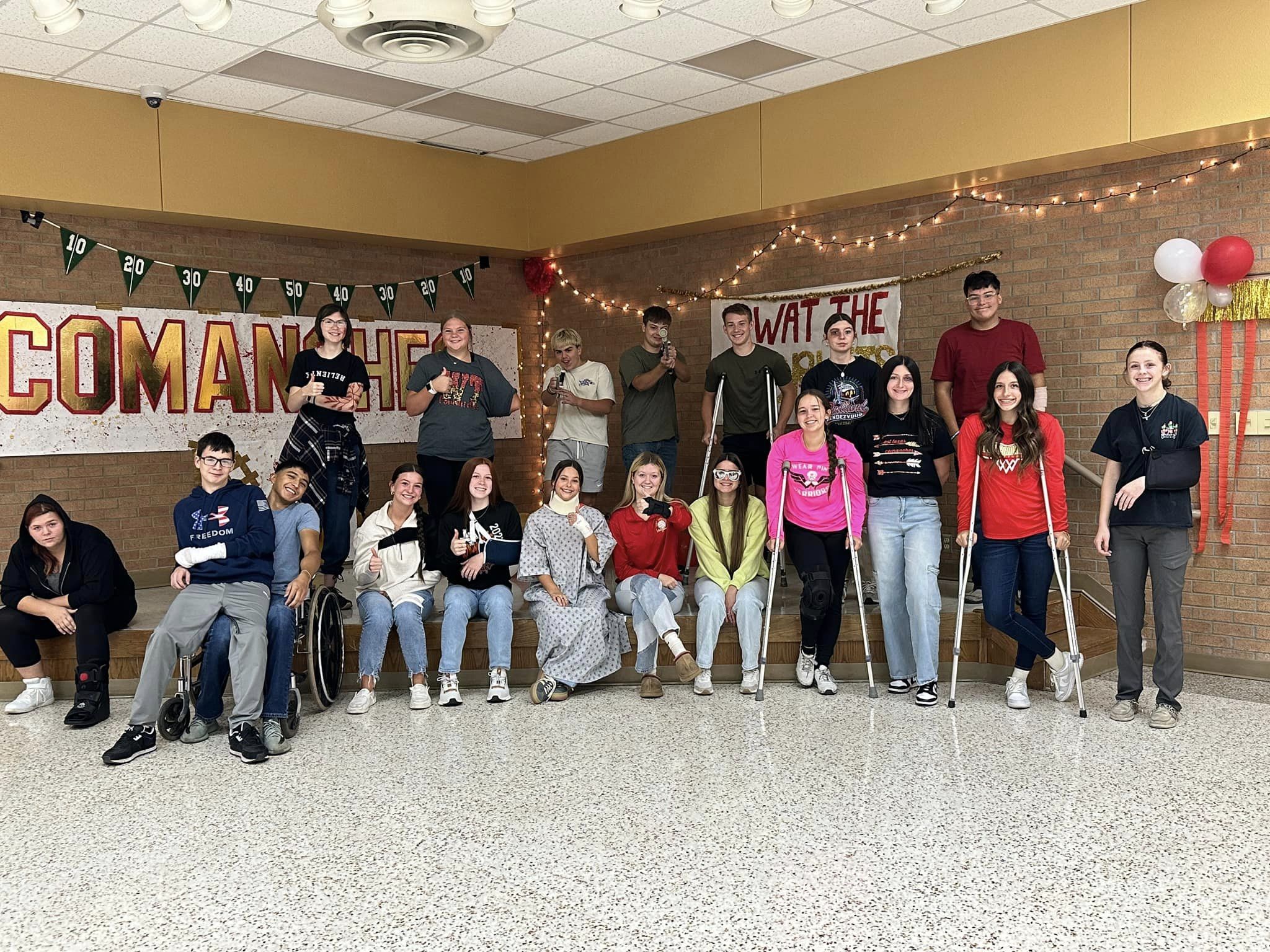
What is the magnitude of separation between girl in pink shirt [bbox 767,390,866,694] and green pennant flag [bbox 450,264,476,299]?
13.1 feet

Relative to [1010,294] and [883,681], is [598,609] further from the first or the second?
[1010,294]

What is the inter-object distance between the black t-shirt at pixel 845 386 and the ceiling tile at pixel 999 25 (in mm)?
1760

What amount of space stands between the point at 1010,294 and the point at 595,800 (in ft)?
12.8

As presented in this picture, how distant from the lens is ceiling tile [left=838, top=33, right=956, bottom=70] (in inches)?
226

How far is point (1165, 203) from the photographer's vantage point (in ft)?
18.1

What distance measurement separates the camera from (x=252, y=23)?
17.3ft

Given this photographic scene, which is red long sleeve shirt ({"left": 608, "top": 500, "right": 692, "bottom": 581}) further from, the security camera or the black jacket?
the security camera

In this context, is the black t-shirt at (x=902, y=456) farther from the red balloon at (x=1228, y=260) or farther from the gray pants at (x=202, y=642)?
the gray pants at (x=202, y=642)

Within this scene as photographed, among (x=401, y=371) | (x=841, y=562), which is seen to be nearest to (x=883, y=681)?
(x=841, y=562)

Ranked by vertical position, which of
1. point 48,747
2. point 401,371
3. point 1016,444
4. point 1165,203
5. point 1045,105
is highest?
point 1045,105

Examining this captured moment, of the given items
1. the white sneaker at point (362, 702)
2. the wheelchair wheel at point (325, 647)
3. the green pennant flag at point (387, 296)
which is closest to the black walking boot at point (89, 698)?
the wheelchair wheel at point (325, 647)

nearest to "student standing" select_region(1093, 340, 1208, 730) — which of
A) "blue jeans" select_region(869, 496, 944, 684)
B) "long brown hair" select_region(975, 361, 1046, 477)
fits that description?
"long brown hair" select_region(975, 361, 1046, 477)

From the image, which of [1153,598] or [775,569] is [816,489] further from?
[1153,598]

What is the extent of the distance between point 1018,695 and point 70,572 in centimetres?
436
